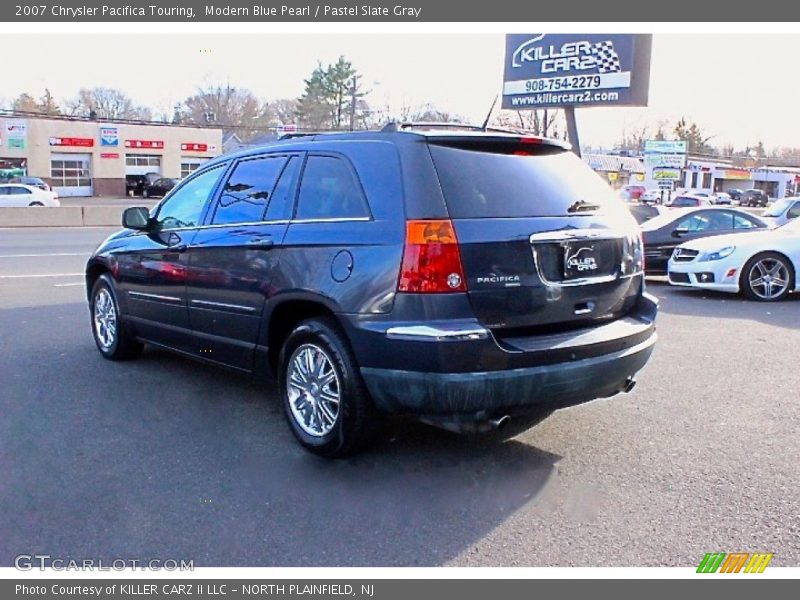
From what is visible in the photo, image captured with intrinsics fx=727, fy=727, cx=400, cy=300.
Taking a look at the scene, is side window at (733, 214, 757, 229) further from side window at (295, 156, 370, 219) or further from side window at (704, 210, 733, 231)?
side window at (295, 156, 370, 219)

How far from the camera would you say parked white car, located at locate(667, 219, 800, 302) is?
33.4ft

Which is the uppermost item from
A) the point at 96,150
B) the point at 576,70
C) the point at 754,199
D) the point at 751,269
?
the point at 576,70

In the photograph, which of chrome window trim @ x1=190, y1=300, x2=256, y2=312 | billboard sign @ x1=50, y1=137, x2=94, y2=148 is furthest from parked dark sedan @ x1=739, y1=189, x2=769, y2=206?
chrome window trim @ x1=190, y1=300, x2=256, y2=312

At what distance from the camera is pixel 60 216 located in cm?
2814

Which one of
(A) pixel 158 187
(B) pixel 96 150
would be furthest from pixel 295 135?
(B) pixel 96 150

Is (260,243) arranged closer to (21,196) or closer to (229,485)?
(229,485)

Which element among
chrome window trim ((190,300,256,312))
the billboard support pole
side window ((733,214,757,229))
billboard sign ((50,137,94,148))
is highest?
billboard sign ((50,137,94,148))

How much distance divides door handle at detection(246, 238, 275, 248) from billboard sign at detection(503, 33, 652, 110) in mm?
17763

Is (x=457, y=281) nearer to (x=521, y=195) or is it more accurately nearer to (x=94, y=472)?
(x=521, y=195)

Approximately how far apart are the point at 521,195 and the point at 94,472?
281 centimetres

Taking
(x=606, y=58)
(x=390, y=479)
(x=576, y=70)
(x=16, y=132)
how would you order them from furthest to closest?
(x=16, y=132)
(x=576, y=70)
(x=606, y=58)
(x=390, y=479)

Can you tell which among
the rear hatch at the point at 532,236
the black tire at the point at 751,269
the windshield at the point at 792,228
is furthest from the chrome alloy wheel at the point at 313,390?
the windshield at the point at 792,228

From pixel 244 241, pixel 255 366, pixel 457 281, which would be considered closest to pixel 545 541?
pixel 457 281

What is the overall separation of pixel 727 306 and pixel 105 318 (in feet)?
25.6
